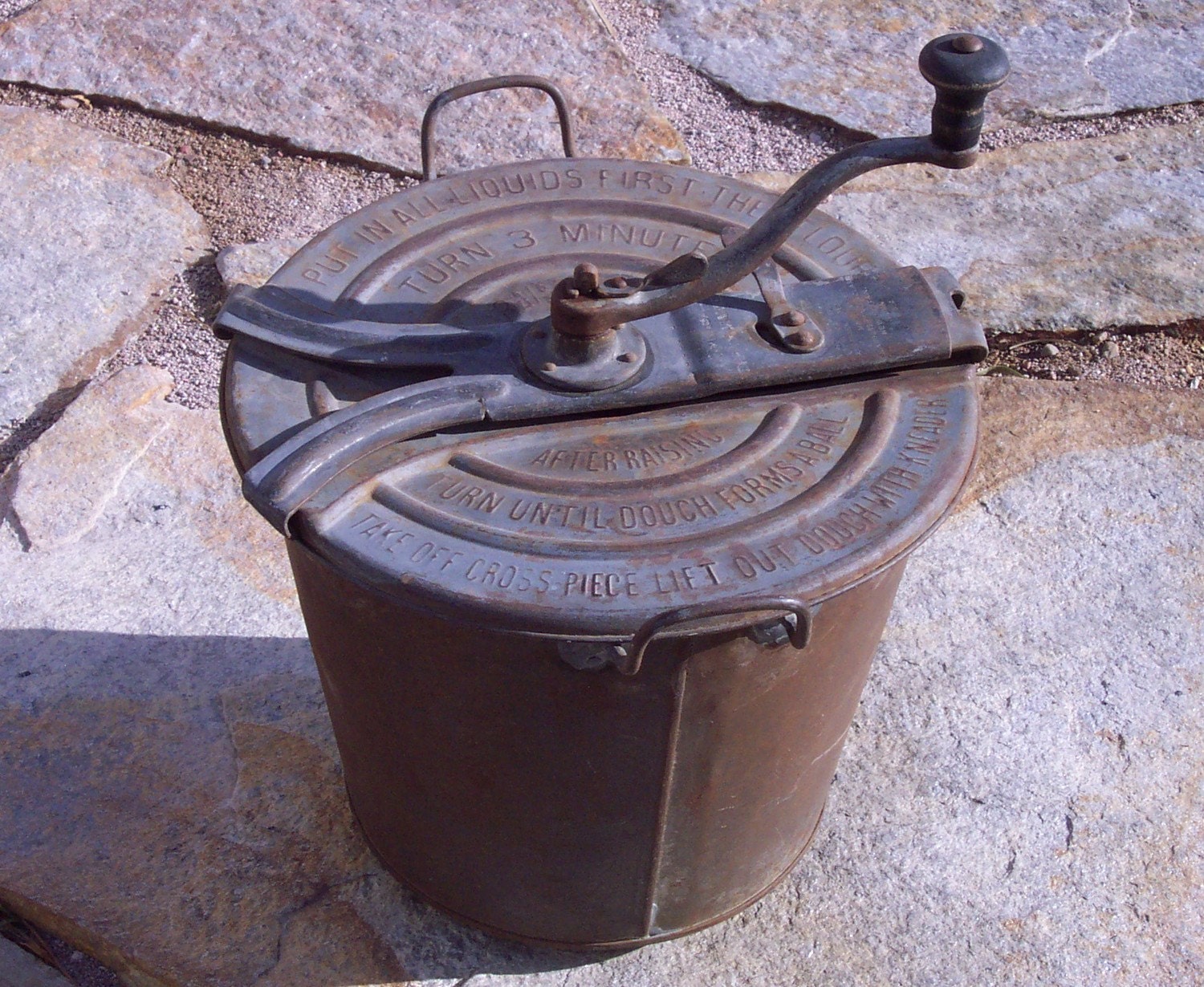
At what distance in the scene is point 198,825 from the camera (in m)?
2.06

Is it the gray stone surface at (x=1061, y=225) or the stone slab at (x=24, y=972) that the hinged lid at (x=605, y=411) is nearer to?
the stone slab at (x=24, y=972)

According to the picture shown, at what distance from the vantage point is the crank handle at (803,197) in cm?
129

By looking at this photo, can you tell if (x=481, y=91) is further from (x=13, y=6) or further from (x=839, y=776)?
(x=13, y=6)

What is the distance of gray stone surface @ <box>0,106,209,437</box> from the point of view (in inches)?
106

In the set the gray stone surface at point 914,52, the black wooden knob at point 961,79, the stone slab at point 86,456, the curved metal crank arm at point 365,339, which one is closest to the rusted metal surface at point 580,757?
the curved metal crank arm at point 365,339

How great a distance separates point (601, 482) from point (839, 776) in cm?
96

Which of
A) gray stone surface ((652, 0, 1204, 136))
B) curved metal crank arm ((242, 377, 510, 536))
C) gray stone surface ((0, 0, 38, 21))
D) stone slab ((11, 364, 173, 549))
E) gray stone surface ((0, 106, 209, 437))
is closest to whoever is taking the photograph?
curved metal crank arm ((242, 377, 510, 536))

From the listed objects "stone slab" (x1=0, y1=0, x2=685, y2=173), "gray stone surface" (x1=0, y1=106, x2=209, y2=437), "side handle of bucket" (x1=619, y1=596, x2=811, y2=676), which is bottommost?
"gray stone surface" (x1=0, y1=106, x2=209, y2=437)

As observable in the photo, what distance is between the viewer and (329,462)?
138 cm

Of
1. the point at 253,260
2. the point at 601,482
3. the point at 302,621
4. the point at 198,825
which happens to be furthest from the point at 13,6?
the point at 601,482

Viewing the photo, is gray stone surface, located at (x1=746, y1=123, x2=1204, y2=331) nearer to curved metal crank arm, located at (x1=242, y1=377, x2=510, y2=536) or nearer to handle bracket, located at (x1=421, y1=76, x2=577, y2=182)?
handle bracket, located at (x1=421, y1=76, x2=577, y2=182)

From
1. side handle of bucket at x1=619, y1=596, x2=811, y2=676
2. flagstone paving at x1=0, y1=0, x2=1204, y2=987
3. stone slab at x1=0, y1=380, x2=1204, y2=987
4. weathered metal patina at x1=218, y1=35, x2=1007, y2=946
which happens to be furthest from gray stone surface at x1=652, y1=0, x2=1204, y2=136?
side handle of bucket at x1=619, y1=596, x2=811, y2=676

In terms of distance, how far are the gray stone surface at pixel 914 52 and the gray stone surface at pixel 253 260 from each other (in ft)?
3.69

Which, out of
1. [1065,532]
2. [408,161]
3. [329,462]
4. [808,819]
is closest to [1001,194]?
[1065,532]
